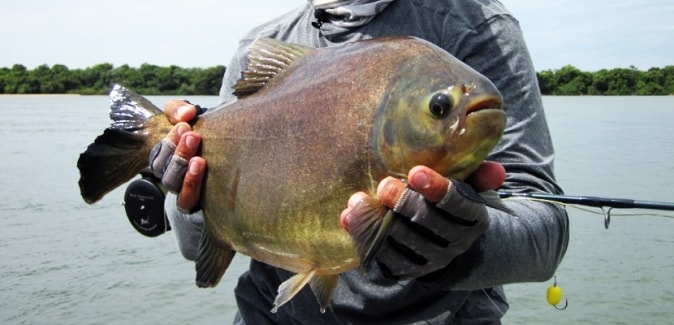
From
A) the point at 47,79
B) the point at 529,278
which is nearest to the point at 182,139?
the point at 529,278

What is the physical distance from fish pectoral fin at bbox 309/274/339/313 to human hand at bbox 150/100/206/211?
1.85 ft

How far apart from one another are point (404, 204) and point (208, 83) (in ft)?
181

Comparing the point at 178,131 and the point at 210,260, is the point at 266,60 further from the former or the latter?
the point at 210,260

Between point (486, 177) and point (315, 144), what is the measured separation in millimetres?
523

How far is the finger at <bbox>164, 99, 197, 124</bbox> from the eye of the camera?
2.70 m

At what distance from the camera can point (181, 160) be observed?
2584 millimetres

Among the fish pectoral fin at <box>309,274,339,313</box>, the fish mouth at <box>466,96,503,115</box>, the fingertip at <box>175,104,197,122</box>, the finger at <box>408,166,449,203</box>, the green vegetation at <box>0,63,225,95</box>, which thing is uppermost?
the fish mouth at <box>466,96,503,115</box>

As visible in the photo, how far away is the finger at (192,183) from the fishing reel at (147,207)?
982mm

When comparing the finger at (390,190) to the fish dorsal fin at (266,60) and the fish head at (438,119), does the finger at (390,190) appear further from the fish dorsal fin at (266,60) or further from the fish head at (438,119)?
the fish dorsal fin at (266,60)

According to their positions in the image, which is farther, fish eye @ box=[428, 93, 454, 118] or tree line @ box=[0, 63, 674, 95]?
tree line @ box=[0, 63, 674, 95]

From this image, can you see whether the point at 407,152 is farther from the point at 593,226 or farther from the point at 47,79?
the point at 47,79

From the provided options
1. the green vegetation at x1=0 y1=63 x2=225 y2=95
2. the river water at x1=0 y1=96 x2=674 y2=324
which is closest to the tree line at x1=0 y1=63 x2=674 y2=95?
the green vegetation at x1=0 y1=63 x2=225 y2=95

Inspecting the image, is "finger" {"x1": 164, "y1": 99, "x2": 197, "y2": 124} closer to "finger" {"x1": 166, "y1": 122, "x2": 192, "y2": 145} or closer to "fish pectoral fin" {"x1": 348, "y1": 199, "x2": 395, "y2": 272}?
"finger" {"x1": 166, "y1": 122, "x2": 192, "y2": 145}

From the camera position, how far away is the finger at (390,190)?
1.94m
